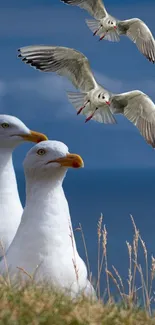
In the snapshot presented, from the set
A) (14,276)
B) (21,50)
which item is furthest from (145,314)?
(21,50)

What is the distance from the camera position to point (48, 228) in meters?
5.52

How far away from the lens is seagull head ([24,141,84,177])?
559 cm

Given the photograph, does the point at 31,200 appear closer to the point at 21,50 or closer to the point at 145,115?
the point at 21,50

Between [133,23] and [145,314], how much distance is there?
10427 mm

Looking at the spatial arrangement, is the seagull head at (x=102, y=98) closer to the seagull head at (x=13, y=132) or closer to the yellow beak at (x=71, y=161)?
the seagull head at (x=13, y=132)

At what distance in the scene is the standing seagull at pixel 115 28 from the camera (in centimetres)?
1366

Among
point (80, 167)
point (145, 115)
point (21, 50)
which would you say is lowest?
point (145, 115)

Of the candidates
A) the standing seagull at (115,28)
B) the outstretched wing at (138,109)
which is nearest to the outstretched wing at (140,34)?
the standing seagull at (115,28)

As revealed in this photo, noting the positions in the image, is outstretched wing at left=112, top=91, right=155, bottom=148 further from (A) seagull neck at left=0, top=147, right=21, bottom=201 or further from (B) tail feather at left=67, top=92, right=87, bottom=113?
(A) seagull neck at left=0, top=147, right=21, bottom=201

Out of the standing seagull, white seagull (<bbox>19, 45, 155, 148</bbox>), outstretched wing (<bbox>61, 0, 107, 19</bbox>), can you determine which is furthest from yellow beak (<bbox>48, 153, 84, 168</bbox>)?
the standing seagull

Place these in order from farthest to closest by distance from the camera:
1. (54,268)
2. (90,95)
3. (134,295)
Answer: (90,95) → (54,268) → (134,295)

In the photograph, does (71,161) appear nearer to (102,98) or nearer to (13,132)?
(13,132)

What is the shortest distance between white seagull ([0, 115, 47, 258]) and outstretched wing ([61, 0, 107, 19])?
21.1ft

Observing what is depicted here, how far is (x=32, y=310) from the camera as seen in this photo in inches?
150
